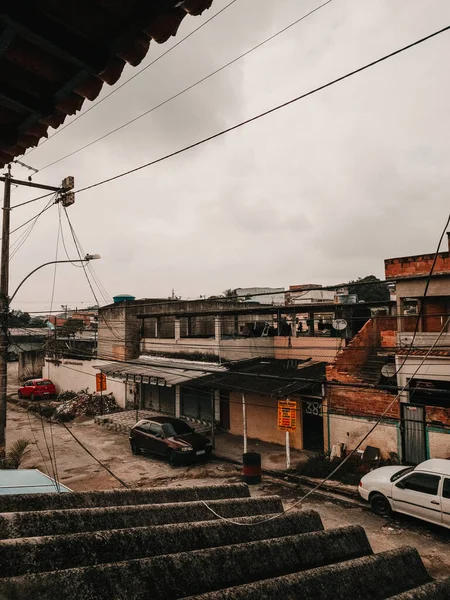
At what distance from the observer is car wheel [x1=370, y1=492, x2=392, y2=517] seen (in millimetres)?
11250

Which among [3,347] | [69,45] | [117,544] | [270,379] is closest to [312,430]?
[270,379]

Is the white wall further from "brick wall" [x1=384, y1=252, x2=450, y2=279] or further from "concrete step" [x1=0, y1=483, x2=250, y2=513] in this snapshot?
"concrete step" [x1=0, y1=483, x2=250, y2=513]

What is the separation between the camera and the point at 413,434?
13766mm

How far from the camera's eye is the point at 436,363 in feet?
46.9

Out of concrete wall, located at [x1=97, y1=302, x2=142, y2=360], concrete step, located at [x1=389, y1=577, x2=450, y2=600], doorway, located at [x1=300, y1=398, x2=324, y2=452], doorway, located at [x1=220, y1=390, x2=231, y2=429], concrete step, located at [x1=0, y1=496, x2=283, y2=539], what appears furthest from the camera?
concrete wall, located at [x1=97, y1=302, x2=142, y2=360]

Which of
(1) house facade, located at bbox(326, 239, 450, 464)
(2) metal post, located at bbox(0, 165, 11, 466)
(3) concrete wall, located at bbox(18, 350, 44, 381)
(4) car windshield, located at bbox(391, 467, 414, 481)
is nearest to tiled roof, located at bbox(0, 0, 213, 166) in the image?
(1) house facade, located at bbox(326, 239, 450, 464)

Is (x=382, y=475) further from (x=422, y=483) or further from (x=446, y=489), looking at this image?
(x=446, y=489)

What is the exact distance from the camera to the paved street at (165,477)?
9977 millimetres

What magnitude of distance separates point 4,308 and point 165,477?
8.11 meters

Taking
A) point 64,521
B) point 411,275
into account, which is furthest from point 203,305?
point 64,521

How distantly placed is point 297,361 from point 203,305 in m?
12.4

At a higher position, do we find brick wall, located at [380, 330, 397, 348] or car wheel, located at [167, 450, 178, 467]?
brick wall, located at [380, 330, 397, 348]

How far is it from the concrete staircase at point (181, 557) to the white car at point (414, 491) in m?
7.71

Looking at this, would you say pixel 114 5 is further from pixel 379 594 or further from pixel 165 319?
pixel 165 319
